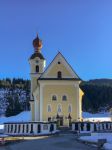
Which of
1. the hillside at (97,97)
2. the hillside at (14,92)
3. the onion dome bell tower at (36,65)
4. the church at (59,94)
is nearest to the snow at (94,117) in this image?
the church at (59,94)

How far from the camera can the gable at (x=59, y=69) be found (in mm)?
59656

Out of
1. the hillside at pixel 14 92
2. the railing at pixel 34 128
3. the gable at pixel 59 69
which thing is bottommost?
the railing at pixel 34 128

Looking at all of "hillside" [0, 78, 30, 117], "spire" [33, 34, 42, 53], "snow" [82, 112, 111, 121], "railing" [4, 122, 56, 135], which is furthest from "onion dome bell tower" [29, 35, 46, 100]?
"hillside" [0, 78, 30, 117]

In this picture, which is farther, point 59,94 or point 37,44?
point 37,44

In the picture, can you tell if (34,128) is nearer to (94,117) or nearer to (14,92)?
(94,117)

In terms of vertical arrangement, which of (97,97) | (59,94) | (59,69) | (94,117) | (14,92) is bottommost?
(94,117)

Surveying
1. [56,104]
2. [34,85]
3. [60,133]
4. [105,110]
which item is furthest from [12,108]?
[60,133]

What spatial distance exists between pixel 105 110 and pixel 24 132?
90.5m

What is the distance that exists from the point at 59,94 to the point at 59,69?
11.3 feet

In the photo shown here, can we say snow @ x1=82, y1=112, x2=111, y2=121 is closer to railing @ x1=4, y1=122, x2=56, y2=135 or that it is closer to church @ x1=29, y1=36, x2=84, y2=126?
church @ x1=29, y1=36, x2=84, y2=126

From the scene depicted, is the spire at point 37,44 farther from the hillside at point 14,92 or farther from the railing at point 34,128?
the hillside at point 14,92

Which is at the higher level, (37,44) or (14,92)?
(37,44)

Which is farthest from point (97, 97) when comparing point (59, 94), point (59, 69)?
point (59, 94)

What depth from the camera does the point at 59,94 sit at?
194ft
